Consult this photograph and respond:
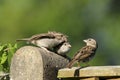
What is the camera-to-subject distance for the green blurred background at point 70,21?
91.8 feet

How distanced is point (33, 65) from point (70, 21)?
18.2m

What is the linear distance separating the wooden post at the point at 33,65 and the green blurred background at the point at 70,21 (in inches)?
608

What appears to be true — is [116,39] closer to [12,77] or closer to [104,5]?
[104,5]

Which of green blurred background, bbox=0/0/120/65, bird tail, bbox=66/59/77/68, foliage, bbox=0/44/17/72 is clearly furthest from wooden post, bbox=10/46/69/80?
green blurred background, bbox=0/0/120/65

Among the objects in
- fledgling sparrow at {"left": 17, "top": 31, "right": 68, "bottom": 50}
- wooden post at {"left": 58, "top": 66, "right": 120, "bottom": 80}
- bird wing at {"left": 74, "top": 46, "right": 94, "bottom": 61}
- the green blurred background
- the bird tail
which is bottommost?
wooden post at {"left": 58, "top": 66, "right": 120, "bottom": 80}

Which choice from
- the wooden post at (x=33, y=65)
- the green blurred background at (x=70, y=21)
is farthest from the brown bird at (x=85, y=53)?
the green blurred background at (x=70, y=21)

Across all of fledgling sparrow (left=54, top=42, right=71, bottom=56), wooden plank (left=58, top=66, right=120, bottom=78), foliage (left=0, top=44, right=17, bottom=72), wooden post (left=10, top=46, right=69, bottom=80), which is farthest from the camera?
foliage (left=0, top=44, right=17, bottom=72)

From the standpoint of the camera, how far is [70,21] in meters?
29.3

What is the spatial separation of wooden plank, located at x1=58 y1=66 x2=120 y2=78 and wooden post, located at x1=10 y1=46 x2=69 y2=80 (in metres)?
0.26

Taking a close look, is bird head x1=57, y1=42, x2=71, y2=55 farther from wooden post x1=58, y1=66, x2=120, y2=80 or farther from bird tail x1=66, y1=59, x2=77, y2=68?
wooden post x1=58, y1=66, x2=120, y2=80

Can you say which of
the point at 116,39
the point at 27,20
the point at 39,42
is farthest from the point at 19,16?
the point at 39,42

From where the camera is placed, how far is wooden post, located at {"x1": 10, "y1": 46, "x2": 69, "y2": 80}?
11.2 m

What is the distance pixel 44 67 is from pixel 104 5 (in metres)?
21.0

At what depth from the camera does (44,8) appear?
29.5m
